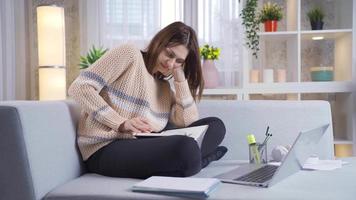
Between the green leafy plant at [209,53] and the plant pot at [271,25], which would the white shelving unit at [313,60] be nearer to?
the plant pot at [271,25]

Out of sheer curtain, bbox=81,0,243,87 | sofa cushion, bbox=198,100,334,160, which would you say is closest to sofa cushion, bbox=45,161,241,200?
sofa cushion, bbox=198,100,334,160

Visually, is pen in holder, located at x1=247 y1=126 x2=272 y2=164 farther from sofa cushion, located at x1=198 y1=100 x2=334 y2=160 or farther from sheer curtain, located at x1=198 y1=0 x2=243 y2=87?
sheer curtain, located at x1=198 y1=0 x2=243 y2=87

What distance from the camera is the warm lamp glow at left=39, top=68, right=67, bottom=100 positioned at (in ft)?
9.08

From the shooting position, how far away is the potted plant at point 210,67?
8.98 feet

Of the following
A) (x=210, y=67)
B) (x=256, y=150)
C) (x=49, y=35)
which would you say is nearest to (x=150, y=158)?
(x=256, y=150)

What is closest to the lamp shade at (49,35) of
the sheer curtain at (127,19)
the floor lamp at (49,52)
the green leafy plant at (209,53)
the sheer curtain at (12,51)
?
the floor lamp at (49,52)

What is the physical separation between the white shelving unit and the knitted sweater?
1073 mm

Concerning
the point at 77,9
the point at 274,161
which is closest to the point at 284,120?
the point at 274,161

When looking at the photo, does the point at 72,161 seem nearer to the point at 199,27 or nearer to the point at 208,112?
the point at 208,112

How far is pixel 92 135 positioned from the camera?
56.4 inches

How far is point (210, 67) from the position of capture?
9.06ft

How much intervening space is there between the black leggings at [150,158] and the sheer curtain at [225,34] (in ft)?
5.76

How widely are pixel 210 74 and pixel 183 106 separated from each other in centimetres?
103

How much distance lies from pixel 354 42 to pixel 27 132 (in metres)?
2.17
